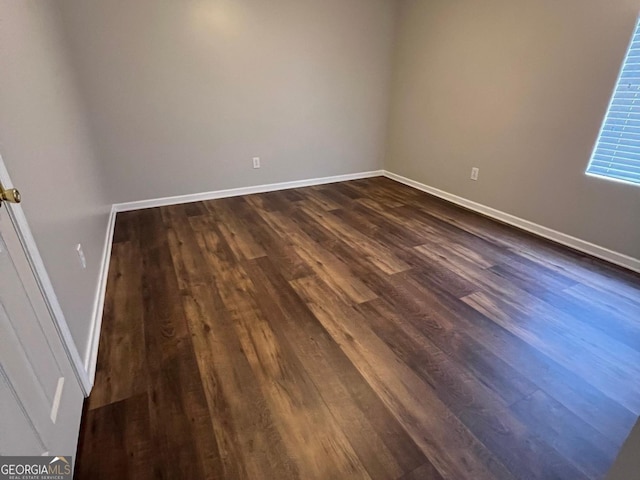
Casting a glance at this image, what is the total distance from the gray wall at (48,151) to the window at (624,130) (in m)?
3.49

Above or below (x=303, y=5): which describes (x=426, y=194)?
below

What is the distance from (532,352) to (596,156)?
6.00ft

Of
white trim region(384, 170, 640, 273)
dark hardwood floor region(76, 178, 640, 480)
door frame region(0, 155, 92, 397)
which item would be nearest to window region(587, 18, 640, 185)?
white trim region(384, 170, 640, 273)

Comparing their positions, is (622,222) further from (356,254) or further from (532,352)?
(356,254)

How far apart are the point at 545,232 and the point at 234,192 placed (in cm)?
323

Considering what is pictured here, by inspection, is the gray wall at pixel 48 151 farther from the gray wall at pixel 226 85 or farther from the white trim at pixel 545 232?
the white trim at pixel 545 232

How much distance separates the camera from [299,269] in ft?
8.13

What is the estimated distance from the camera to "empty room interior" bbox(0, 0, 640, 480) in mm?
1250

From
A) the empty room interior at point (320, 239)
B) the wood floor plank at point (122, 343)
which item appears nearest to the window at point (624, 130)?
the empty room interior at point (320, 239)

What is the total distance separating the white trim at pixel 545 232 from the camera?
255 cm

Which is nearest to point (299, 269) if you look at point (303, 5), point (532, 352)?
point (532, 352)

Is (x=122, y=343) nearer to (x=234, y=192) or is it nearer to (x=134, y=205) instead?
(x=134, y=205)

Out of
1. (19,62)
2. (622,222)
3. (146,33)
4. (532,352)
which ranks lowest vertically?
(532,352)

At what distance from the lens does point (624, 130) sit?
242 cm
